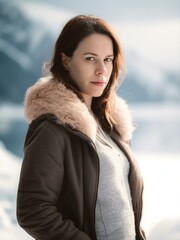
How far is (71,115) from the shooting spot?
4.26ft

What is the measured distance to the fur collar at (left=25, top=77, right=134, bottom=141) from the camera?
50.9 inches

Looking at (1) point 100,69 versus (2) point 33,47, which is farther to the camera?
(2) point 33,47

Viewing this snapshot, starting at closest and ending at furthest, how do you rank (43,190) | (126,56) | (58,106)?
1. (43,190)
2. (58,106)
3. (126,56)

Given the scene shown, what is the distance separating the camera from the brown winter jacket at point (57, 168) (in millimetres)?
1194

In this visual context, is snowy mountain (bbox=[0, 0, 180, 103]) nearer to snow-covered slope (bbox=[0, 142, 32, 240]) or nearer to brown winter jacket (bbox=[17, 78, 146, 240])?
snow-covered slope (bbox=[0, 142, 32, 240])

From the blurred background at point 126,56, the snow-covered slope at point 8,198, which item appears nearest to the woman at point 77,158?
the snow-covered slope at point 8,198

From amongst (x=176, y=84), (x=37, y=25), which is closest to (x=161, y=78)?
(x=176, y=84)

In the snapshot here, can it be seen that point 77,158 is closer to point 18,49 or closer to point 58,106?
point 58,106

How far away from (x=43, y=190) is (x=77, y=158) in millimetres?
154

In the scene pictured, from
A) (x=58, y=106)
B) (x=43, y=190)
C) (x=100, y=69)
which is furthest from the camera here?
(x=100, y=69)

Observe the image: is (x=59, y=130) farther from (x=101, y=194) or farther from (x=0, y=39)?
(x=0, y=39)

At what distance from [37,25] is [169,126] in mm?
1130

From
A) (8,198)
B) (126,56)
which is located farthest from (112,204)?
(126,56)

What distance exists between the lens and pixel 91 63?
Answer: 4.60ft
